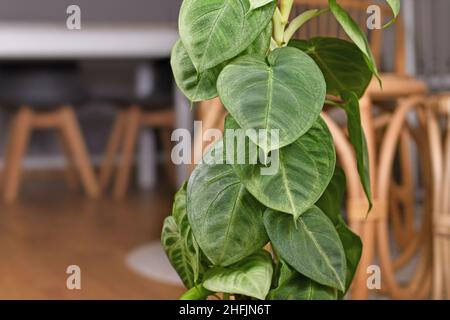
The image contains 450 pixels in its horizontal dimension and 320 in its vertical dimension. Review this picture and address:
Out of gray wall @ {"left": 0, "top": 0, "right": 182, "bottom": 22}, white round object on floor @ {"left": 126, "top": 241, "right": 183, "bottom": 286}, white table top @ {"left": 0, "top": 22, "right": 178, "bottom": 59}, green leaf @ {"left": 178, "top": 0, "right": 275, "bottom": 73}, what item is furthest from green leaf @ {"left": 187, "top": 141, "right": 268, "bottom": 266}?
gray wall @ {"left": 0, "top": 0, "right": 182, "bottom": 22}

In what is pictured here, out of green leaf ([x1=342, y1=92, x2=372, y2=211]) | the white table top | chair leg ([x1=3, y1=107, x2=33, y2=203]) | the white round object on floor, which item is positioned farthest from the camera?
chair leg ([x1=3, y1=107, x2=33, y2=203])

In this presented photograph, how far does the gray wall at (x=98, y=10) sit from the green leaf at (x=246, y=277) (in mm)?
3691

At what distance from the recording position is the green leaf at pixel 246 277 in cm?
65

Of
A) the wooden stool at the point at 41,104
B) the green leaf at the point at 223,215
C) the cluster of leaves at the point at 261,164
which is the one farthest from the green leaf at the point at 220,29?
the wooden stool at the point at 41,104

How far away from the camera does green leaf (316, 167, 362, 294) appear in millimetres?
764

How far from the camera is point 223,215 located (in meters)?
0.67

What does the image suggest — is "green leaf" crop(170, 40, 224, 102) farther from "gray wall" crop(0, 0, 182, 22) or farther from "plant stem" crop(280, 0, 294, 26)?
"gray wall" crop(0, 0, 182, 22)

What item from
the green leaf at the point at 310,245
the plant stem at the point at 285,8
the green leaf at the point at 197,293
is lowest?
the green leaf at the point at 197,293

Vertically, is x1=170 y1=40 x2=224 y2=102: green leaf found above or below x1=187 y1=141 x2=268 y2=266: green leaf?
above

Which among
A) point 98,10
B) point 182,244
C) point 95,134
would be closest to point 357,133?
point 182,244

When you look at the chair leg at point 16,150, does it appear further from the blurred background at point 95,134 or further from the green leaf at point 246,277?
the green leaf at point 246,277

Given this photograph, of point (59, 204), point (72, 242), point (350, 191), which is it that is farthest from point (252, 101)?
point (59, 204)

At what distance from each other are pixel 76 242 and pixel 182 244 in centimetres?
148

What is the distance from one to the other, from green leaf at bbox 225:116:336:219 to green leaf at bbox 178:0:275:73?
0.06m
